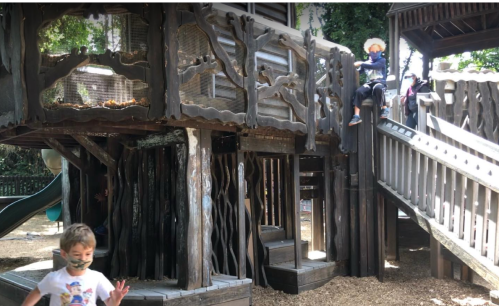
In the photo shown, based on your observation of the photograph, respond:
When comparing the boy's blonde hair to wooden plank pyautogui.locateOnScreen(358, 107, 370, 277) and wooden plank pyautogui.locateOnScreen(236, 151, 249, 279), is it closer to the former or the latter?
wooden plank pyautogui.locateOnScreen(236, 151, 249, 279)

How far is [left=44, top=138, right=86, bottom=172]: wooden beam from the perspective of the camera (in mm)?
7236

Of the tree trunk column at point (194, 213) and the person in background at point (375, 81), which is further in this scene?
the person in background at point (375, 81)

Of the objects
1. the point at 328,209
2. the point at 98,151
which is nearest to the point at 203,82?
the point at 98,151

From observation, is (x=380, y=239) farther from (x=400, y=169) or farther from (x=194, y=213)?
(x=194, y=213)

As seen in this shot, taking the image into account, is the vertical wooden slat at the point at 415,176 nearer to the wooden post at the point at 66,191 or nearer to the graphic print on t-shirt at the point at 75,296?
the graphic print on t-shirt at the point at 75,296

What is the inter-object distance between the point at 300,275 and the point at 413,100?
3.85 m

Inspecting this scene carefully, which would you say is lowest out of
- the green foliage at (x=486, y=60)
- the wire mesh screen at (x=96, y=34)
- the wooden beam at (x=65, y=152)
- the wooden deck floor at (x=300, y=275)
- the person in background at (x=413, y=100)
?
the wooden deck floor at (x=300, y=275)

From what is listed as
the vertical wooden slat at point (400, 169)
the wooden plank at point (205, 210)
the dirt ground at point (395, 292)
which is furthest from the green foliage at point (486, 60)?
the wooden plank at point (205, 210)

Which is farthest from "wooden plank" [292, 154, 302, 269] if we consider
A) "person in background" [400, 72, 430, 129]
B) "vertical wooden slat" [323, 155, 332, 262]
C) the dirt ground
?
"person in background" [400, 72, 430, 129]

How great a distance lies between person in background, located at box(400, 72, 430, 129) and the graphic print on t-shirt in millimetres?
7173

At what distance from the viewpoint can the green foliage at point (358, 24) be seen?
71.9 ft

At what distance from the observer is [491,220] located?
5.77 metres

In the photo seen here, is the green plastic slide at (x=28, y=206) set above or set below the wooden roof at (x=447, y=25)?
below

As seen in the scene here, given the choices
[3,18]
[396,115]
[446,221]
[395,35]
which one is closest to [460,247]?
[446,221]
